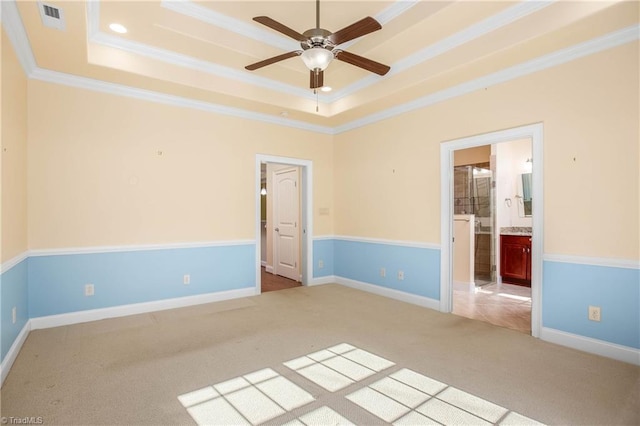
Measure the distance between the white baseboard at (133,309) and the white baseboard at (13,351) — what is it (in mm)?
178

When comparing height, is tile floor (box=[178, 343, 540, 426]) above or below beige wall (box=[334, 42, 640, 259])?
below

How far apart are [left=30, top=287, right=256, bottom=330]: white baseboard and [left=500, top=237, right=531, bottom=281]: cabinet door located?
4289mm

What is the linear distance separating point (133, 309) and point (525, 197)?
645 centimetres

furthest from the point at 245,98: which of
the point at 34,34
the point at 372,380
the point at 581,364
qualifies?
the point at 581,364

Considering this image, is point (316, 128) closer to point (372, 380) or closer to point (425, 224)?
point (425, 224)

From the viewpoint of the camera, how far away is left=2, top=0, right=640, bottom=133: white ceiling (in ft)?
8.88

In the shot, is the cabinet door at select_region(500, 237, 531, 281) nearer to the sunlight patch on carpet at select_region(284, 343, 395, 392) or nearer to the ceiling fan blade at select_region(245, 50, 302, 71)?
the sunlight patch on carpet at select_region(284, 343, 395, 392)

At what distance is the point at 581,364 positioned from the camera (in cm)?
267

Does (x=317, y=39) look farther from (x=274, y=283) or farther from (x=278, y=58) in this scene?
(x=274, y=283)

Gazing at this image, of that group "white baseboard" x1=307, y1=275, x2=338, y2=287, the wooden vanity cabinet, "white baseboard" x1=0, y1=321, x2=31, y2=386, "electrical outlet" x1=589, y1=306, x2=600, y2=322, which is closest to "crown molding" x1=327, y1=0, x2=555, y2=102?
"electrical outlet" x1=589, y1=306, x2=600, y2=322

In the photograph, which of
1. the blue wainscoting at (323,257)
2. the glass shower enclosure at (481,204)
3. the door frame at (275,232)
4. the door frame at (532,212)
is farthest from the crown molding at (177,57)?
the glass shower enclosure at (481,204)

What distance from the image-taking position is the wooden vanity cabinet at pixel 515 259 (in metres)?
5.52

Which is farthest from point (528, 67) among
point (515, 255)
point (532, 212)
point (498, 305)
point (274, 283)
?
point (274, 283)

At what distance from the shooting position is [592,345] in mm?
2885
